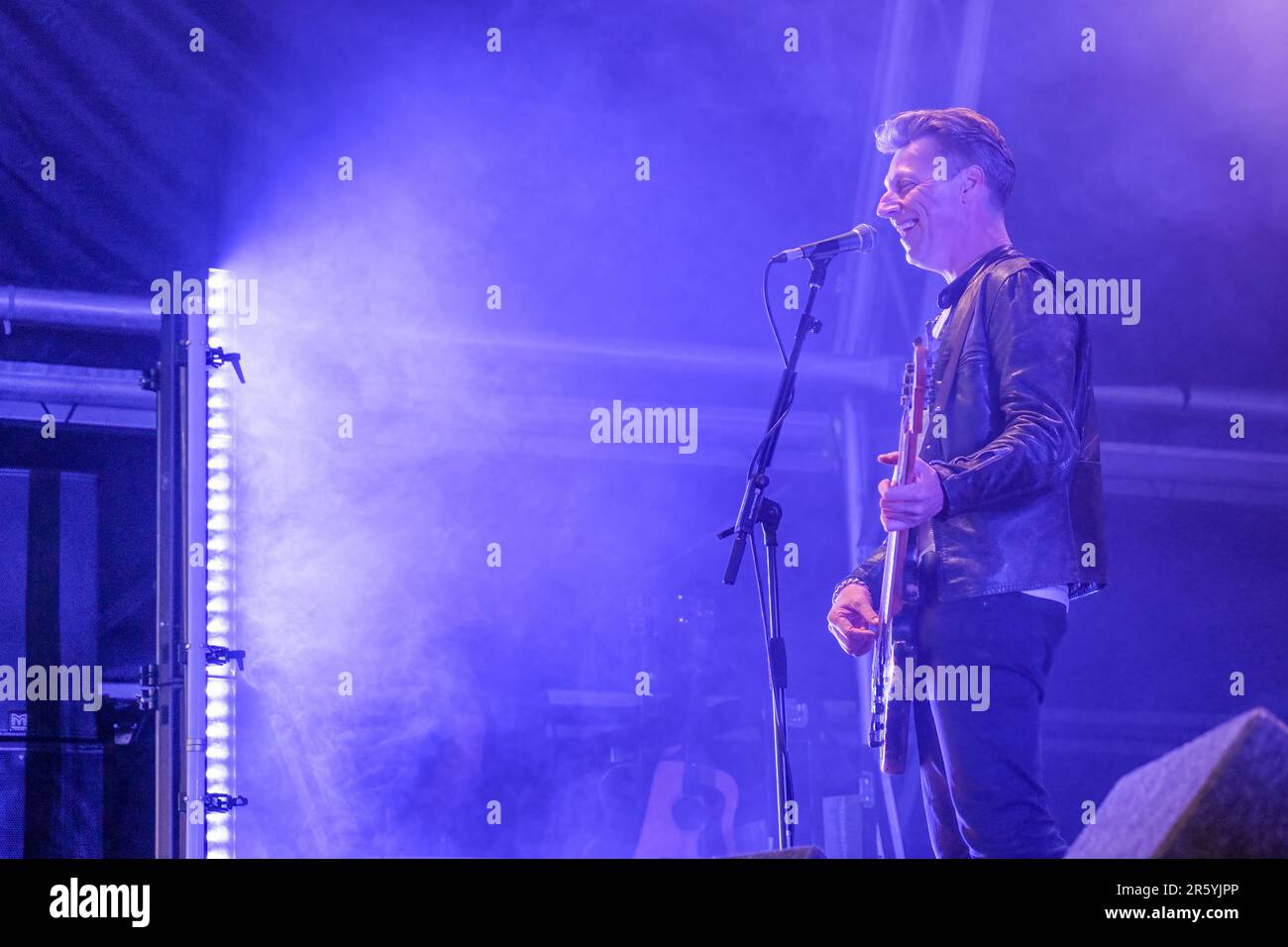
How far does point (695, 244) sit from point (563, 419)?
864mm

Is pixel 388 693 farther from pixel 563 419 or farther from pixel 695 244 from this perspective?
pixel 695 244

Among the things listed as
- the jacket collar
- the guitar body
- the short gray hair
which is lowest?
the guitar body

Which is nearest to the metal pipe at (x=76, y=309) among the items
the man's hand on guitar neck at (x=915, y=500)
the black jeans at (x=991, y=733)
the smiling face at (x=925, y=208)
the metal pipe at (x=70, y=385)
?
the metal pipe at (x=70, y=385)

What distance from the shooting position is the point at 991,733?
2363 millimetres

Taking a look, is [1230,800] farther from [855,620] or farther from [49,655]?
[49,655]

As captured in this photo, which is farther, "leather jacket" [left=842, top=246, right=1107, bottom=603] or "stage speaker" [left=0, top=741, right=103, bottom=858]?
"stage speaker" [left=0, top=741, right=103, bottom=858]

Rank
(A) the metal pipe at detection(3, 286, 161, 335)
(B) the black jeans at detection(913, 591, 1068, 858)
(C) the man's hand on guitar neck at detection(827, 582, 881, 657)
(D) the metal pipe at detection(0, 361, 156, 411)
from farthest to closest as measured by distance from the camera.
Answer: (D) the metal pipe at detection(0, 361, 156, 411) < (A) the metal pipe at detection(3, 286, 161, 335) < (C) the man's hand on guitar neck at detection(827, 582, 881, 657) < (B) the black jeans at detection(913, 591, 1068, 858)

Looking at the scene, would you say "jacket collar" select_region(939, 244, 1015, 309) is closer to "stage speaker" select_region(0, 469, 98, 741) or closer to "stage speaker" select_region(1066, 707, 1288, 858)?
"stage speaker" select_region(1066, 707, 1288, 858)

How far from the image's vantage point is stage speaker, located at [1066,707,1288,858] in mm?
1342

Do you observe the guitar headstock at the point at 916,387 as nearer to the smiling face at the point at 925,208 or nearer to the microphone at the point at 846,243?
the smiling face at the point at 925,208

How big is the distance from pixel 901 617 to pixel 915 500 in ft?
0.89

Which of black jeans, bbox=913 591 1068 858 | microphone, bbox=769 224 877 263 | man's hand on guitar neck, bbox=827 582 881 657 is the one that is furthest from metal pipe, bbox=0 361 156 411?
black jeans, bbox=913 591 1068 858

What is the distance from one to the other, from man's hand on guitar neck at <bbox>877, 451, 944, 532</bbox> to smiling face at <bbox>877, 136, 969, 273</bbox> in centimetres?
62

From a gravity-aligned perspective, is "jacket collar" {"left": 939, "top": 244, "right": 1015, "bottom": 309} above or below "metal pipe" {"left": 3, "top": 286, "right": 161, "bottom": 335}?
below
